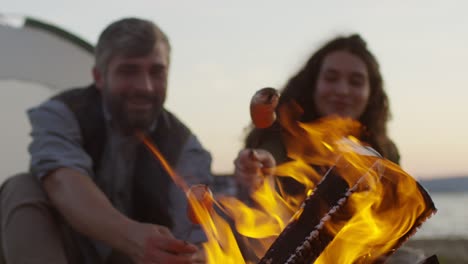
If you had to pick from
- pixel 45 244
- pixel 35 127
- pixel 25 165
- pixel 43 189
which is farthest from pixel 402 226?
pixel 25 165

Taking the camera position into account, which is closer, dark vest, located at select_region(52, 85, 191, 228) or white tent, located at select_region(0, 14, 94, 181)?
dark vest, located at select_region(52, 85, 191, 228)

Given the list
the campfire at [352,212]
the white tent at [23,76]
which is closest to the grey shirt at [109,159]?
the campfire at [352,212]

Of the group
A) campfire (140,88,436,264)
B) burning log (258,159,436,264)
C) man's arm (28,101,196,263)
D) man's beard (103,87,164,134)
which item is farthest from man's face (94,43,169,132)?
burning log (258,159,436,264)

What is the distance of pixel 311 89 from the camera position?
2.58m

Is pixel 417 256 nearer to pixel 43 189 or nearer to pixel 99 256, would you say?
pixel 99 256

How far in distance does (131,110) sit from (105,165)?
226mm

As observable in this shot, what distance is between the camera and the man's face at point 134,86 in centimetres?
216

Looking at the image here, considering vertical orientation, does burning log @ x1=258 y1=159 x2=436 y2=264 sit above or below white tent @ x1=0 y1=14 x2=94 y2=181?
above

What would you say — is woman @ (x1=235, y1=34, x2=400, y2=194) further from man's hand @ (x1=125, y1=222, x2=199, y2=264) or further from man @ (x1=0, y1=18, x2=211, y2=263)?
man's hand @ (x1=125, y1=222, x2=199, y2=264)

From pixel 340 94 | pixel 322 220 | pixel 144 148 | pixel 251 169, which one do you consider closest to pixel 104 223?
pixel 251 169

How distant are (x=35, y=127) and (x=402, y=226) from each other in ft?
4.42

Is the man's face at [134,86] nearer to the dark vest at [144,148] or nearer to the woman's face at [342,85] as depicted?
the dark vest at [144,148]

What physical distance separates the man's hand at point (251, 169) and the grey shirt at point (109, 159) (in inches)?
18.8

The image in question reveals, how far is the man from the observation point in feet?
5.77
